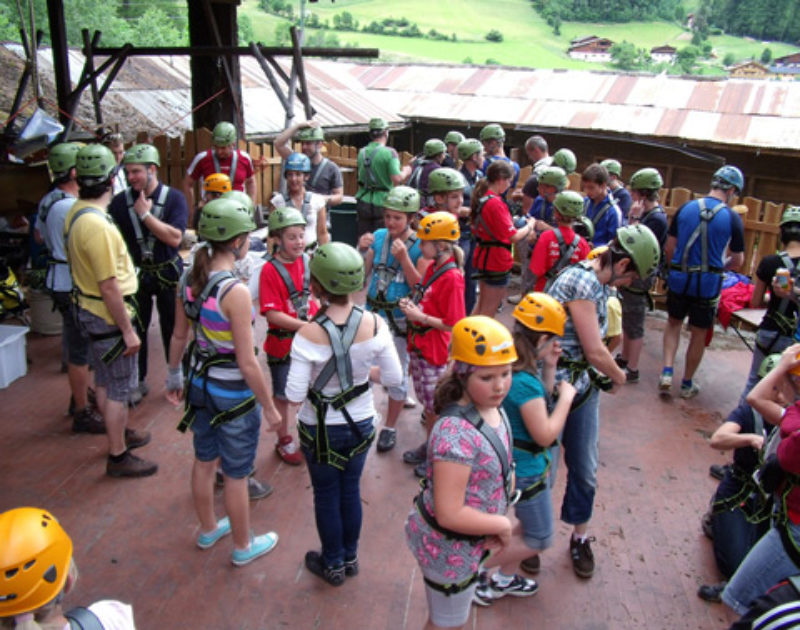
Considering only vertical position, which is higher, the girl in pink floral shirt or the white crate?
the girl in pink floral shirt

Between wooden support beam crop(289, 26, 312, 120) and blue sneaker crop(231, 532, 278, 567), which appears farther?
wooden support beam crop(289, 26, 312, 120)

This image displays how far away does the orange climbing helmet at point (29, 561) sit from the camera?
6.12 ft

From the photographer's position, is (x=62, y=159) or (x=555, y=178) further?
(x=555, y=178)

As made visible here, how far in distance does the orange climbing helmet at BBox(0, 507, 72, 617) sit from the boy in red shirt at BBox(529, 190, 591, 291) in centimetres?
441

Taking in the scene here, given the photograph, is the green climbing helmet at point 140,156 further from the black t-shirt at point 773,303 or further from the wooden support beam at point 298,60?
the black t-shirt at point 773,303

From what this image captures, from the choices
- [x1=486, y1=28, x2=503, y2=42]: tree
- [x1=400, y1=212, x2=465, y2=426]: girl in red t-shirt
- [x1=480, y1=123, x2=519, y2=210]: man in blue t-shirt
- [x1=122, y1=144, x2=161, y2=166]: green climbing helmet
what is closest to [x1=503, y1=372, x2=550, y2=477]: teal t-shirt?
[x1=400, y1=212, x2=465, y2=426]: girl in red t-shirt

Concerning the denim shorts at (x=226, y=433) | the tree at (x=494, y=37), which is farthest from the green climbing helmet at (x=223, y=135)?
the tree at (x=494, y=37)

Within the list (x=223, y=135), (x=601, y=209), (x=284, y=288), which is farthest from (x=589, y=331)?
(x=223, y=135)

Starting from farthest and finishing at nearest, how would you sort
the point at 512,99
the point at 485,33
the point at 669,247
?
the point at 485,33 < the point at 512,99 < the point at 669,247

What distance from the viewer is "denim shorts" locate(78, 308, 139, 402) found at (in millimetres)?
4562

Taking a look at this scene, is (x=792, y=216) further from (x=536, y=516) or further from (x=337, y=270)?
(x=337, y=270)

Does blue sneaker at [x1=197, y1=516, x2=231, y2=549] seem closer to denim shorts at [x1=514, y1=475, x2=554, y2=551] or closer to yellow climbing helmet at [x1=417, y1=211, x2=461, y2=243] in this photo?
denim shorts at [x1=514, y1=475, x2=554, y2=551]

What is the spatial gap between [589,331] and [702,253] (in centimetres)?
325

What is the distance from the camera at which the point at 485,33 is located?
63.4m
